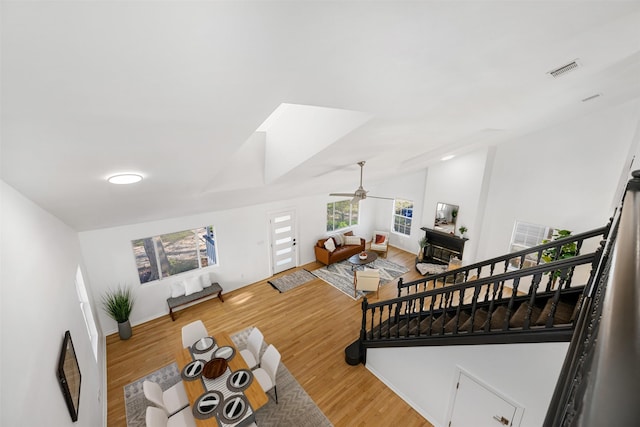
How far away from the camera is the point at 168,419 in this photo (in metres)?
3.20

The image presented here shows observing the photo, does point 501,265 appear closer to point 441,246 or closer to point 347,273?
point 441,246

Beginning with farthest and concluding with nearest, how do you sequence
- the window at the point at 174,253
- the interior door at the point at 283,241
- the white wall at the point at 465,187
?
the interior door at the point at 283,241 → the white wall at the point at 465,187 → the window at the point at 174,253

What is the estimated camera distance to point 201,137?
2133 millimetres

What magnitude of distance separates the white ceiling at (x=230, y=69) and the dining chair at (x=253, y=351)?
8.97 feet

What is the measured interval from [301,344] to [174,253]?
3.40m

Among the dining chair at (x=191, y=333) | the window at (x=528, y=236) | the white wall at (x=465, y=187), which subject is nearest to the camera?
the dining chair at (x=191, y=333)

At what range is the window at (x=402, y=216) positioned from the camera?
8.94m

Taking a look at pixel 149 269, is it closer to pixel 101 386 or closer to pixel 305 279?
pixel 101 386

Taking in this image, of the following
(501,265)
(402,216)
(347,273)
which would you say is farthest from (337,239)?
(501,265)

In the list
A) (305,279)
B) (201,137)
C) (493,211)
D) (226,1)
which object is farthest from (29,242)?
(493,211)

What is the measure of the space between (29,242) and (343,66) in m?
2.77

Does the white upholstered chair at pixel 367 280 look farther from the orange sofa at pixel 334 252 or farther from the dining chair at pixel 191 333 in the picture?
the dining chair at pixel 191 333

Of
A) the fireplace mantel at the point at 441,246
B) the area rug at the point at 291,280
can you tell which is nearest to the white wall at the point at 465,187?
the fireplace mantel at the point at 441,246

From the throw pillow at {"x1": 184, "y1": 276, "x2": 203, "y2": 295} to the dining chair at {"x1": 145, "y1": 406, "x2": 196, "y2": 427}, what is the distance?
2918 millimetres
